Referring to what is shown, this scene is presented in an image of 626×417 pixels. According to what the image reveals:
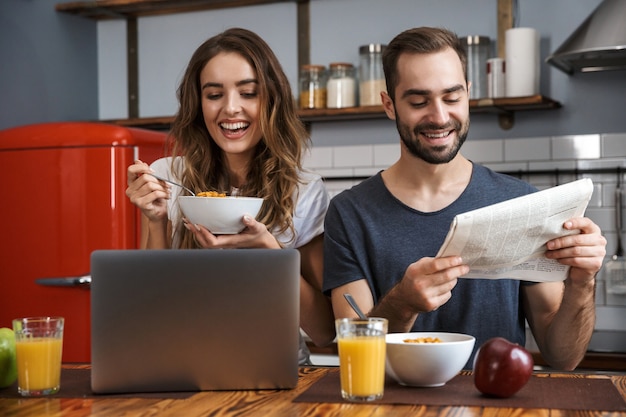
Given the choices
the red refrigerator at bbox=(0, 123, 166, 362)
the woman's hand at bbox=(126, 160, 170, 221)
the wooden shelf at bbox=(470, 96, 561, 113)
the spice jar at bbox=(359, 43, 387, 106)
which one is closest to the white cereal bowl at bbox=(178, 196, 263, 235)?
the woman's hand at bbox=(126, 160, 170, 221)

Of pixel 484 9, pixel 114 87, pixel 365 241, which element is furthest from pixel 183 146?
pixel 114 87

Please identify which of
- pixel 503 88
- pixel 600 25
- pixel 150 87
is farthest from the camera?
pixel 150 87

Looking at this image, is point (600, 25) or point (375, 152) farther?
point (375, 152)

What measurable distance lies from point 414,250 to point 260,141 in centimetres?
49

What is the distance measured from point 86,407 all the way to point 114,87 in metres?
3.22

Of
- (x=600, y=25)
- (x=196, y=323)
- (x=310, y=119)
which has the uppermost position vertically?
(x=600, y=25)

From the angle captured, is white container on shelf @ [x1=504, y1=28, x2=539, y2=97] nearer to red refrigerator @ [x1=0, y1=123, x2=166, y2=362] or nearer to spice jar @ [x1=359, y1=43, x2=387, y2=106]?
spice jar @ [x1=359, y1=43, x2=387, y2=106]

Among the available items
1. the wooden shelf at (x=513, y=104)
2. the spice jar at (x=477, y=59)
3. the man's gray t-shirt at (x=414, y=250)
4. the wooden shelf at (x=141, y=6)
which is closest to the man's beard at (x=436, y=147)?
the man's gray t-shirt at (x=414, y=250)

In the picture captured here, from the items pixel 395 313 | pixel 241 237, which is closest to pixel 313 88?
pixel 241 237

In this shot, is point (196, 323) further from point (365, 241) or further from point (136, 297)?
point (365, 241)

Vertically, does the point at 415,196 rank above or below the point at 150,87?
below

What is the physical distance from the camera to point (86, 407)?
1437 millimetres

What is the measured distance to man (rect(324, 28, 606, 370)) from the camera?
6.59ft

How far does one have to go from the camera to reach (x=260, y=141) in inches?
88.5
